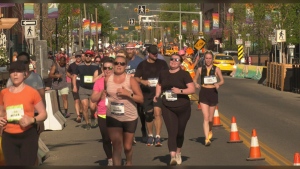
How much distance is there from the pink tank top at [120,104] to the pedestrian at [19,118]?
75.3 inches

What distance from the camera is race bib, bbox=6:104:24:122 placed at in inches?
308

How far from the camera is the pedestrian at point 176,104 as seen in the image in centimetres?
1201

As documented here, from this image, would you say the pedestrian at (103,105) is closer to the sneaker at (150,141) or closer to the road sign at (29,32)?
the sneaker at (150,141)

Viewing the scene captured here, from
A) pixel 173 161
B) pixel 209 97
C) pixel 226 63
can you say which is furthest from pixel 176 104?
pixel 226 63

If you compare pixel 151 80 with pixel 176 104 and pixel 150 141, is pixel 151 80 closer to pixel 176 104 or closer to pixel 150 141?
pixel 150 141

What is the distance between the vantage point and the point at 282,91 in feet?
119

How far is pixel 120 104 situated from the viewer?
9859mm

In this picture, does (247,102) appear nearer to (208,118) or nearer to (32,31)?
(32,31)

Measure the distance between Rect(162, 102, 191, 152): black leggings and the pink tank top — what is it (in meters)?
2.10

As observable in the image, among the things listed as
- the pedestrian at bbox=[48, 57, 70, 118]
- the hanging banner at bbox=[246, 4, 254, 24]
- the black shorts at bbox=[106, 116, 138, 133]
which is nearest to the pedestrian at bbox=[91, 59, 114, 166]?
the black shorts at bbox=[106, 116, 138, 133]

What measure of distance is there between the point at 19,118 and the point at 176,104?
4.58m

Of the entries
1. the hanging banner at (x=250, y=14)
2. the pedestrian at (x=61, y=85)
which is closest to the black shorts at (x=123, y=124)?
the pedestrian at (x=61, y=85)

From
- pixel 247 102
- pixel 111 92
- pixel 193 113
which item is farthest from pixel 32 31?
pixel 111 92

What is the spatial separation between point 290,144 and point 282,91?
2146cm
